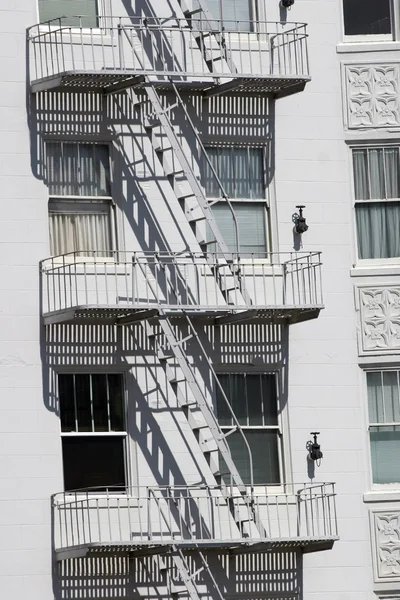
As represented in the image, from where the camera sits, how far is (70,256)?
3058cm

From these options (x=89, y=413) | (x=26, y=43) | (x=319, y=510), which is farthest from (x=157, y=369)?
(x=26, y=43)

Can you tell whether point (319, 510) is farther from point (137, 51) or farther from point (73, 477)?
point (137, 51)

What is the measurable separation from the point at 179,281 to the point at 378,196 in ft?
11.5

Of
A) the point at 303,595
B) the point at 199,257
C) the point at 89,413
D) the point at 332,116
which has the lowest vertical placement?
the point at 303,595

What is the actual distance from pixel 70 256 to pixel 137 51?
319 cm

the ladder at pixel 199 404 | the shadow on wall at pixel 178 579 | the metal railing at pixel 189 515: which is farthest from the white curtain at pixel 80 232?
the shadow on wall at pixel 178 579

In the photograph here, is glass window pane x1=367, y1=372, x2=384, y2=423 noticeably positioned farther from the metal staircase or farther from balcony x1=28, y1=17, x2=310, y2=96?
balcony x1=28, y1=17, x2=310, y2=96

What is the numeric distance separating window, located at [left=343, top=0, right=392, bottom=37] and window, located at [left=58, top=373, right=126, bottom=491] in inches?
262

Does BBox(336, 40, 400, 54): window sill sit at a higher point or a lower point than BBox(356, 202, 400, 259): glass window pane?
higher

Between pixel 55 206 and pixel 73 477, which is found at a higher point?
pixel 55 206

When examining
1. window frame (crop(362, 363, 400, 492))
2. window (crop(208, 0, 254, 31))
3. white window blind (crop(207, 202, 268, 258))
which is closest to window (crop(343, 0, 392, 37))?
window (crop(208, 0, 254, 31))

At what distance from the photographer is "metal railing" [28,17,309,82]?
30.5 metres

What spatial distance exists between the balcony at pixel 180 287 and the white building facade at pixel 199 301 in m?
0.04

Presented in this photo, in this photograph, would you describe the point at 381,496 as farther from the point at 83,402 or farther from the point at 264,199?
the point at 264,199
